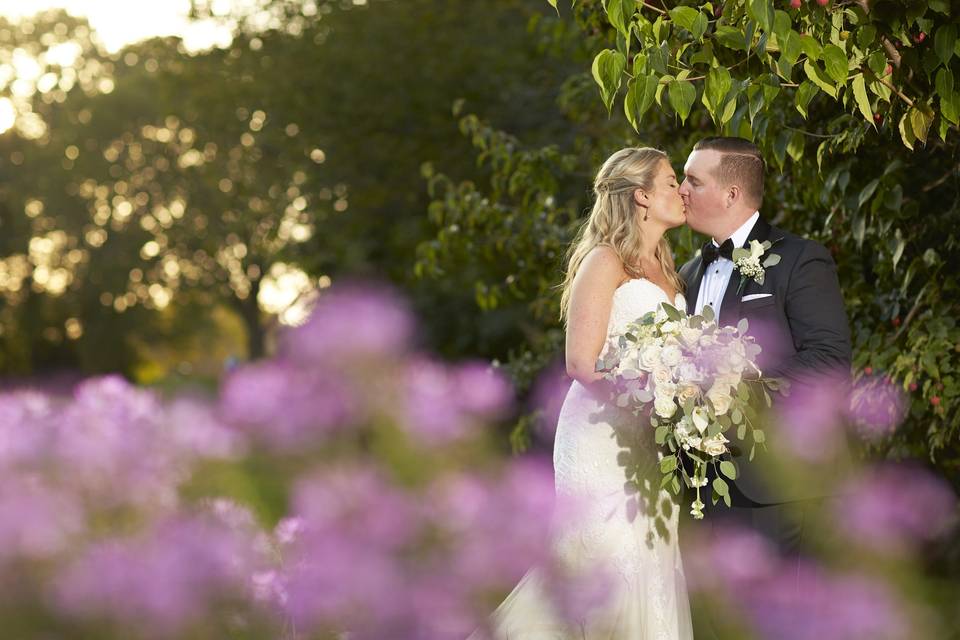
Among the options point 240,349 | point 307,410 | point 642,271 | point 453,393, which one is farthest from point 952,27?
point 240,349

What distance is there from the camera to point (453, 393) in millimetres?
2980

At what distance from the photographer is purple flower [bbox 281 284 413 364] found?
9.48 feet

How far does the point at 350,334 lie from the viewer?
293cm

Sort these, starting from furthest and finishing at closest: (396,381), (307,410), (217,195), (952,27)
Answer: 1. (217,195)
2. (952,27)
3. (396,381)
4. (307,410)

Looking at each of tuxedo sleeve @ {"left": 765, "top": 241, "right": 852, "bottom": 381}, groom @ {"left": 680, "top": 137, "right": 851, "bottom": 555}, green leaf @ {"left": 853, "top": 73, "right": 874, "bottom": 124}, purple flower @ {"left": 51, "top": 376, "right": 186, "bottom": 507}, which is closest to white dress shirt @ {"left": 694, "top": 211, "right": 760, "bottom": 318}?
A: groom @ {"left": 680, "top": 137, "right": 851, "bottom": 555}

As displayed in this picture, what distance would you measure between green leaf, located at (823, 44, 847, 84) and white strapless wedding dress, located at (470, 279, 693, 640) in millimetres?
1370

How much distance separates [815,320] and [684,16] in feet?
4.27

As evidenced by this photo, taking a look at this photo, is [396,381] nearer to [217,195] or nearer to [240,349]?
[217,195]

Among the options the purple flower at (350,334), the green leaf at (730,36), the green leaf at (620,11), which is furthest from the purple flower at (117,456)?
the green leaf at (730,36)

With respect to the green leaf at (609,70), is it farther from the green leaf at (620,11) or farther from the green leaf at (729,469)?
the green leaf at (729,469)

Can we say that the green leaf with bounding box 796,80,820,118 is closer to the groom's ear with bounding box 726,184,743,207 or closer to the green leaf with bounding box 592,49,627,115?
the green leaf with bounding box 592,49,627,115

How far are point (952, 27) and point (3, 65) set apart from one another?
48113 millimetres

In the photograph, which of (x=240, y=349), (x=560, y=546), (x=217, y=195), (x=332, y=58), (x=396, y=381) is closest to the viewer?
(x=396, y=381)

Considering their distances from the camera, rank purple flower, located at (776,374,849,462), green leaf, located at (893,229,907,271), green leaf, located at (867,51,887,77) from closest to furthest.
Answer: green leaf, located at (867,51,887,77) → purple flower, located at (776,374,849,462) → green leaf, located at (893,229,907,271)
